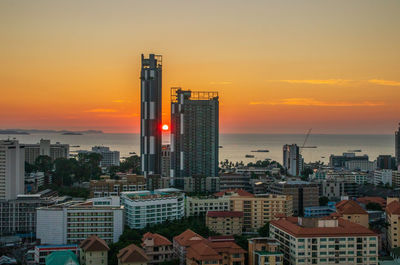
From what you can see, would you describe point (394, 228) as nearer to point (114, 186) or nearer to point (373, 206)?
point (373, 206)

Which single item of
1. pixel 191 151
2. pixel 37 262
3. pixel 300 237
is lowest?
pixel 37 262

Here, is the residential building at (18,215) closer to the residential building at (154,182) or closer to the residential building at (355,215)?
the residential building at (154,182)

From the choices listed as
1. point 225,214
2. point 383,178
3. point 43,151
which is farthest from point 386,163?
point 43,151

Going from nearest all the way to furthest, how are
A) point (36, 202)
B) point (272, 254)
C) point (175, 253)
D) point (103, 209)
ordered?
point (272, 254)
point (175, 253)
point (103, 209)
point (36, 202)

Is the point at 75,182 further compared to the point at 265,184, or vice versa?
the point at 75,182

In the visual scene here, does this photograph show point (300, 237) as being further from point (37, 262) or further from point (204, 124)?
point (204, 124)

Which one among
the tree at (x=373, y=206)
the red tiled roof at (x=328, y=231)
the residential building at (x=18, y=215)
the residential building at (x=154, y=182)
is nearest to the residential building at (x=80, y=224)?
the residential building at (x=18, y=215)

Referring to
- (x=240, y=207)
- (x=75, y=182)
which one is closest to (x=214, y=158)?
(x=75, y=182)
